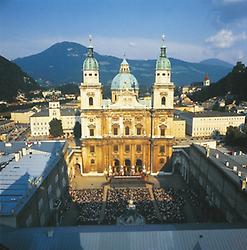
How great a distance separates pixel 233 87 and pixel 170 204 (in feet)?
345

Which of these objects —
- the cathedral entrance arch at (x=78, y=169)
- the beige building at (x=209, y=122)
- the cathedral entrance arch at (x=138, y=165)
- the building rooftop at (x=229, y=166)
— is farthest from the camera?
the beige building at (x=209, y=122)

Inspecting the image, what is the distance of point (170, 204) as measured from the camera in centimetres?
4625

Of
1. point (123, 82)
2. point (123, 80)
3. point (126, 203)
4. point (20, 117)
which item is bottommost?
point (126, 203)

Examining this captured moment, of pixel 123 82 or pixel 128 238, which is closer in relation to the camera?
pixel 128 238

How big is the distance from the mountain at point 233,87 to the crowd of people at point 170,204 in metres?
88.8

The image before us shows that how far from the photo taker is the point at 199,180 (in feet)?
161

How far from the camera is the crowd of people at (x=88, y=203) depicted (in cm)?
4150

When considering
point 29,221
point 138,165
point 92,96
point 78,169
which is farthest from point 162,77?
point 29,221

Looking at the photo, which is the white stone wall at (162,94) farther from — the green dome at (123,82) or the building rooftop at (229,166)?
the building rooftop at (229,166)

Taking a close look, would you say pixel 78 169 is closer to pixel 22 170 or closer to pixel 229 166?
pixel 22 170

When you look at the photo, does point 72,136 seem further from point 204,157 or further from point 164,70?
point 204,157

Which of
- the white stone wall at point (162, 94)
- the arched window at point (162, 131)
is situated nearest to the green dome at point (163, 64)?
the white stone wall at point (162, 94)

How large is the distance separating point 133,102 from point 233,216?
31.9 metres

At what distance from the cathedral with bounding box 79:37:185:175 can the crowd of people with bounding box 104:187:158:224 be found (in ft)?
31.1
